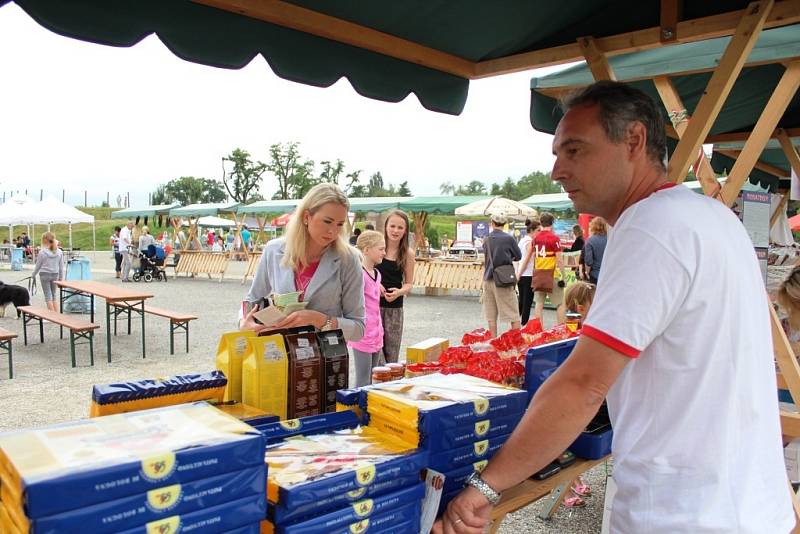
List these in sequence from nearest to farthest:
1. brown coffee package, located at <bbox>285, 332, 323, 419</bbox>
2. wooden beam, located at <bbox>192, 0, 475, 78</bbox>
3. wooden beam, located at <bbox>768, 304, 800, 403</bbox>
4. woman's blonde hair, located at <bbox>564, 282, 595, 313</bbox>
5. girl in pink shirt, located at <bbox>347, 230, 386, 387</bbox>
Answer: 1. brown coffee package, located at <bbox>285, 332, 323, 419</bbox>
2. wooden beam, located at <bbox>192, 0, 475, 78</bbox>
3. wooden beam, located at <bbox>768, 304, 800, 403</bbox>
4. woman's blonde hair, located at <bbox>564, 282, 595, 313</bbox>
5. girl in pink shirt, located at <bbox>347, 230, 386, 387</bbox>

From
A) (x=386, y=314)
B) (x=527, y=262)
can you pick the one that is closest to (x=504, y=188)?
(x=527, y=262)

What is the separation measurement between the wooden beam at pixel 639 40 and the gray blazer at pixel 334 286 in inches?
47.4

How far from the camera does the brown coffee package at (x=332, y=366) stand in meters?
1.81

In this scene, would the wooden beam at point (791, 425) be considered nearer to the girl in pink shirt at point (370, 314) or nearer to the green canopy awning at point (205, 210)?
the girl in pink shirt at point (370, 314)

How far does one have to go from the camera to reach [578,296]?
3984 millimetres

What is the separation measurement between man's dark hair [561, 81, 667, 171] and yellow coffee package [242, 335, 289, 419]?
3.43 ft

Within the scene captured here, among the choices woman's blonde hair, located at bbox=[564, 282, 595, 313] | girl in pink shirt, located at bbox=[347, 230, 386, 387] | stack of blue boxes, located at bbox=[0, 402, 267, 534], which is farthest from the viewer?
girl in pink shirt, located at bbox=[347, 230, 386, 387]

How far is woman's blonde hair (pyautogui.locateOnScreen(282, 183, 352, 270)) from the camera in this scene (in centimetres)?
275

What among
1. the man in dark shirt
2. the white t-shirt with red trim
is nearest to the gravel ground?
the man in dark shirt

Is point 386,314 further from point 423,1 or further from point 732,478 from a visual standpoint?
point 732,478

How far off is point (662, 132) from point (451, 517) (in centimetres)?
102

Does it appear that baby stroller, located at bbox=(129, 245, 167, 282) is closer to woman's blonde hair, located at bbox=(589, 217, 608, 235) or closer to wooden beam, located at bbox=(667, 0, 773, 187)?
woman's blonde hair, located at bbox=(589, 217, 608, 235)

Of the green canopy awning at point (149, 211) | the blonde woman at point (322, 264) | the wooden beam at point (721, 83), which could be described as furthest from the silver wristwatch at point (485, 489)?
the green canopy awning at point (149, 211)

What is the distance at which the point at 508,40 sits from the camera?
2.76m
